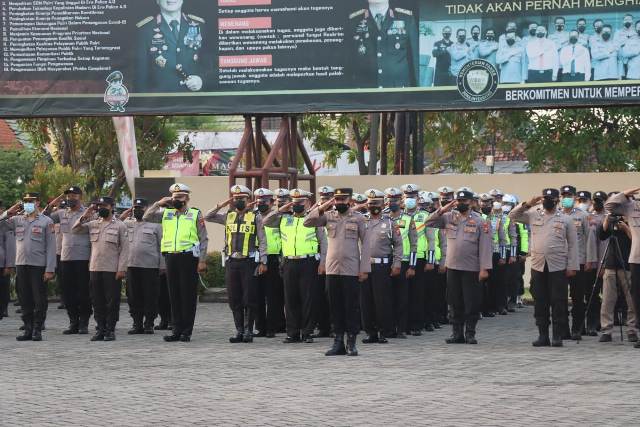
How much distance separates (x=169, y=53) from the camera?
2256cm

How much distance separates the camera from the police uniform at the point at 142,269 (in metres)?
18.3

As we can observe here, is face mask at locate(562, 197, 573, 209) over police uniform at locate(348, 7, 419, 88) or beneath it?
beneath

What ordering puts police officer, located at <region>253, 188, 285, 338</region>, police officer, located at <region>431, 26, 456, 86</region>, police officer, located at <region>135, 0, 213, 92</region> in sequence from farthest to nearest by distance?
police officer, located at <region>135, 0, 213, 92</region> → police officer, located at <region>431, 26, 456, 86</region> → police officer, located at <region>253, 188, 285, 338</region>

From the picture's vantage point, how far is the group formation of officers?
2069 centimetres

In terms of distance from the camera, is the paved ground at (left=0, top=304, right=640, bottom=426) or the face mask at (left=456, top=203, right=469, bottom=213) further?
the face mask at (left=456, top=203, right=469, bottom=213)

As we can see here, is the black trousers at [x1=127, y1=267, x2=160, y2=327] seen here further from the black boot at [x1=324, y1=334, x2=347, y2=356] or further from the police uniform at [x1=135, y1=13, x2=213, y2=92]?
the police uniform at [x1=135, y1=13, x2=213, y2=92]

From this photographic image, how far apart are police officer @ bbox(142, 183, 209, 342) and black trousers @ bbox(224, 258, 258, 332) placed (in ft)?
1.32

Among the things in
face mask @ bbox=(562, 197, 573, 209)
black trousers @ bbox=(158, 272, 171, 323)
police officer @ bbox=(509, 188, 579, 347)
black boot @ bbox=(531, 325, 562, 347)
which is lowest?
black boot @ bbox=(531, 325, 562, 347)

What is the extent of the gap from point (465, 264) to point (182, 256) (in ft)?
11.6

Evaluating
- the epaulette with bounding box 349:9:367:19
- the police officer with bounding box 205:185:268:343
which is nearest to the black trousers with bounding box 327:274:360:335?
the police officer with bounding box 205:185:268:343

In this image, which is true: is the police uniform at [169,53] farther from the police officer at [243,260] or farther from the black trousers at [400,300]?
the black trousers at [400,300]

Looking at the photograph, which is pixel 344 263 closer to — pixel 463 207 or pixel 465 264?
pixel 465 264

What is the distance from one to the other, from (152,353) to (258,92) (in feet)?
25.5

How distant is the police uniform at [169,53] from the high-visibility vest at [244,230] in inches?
240
